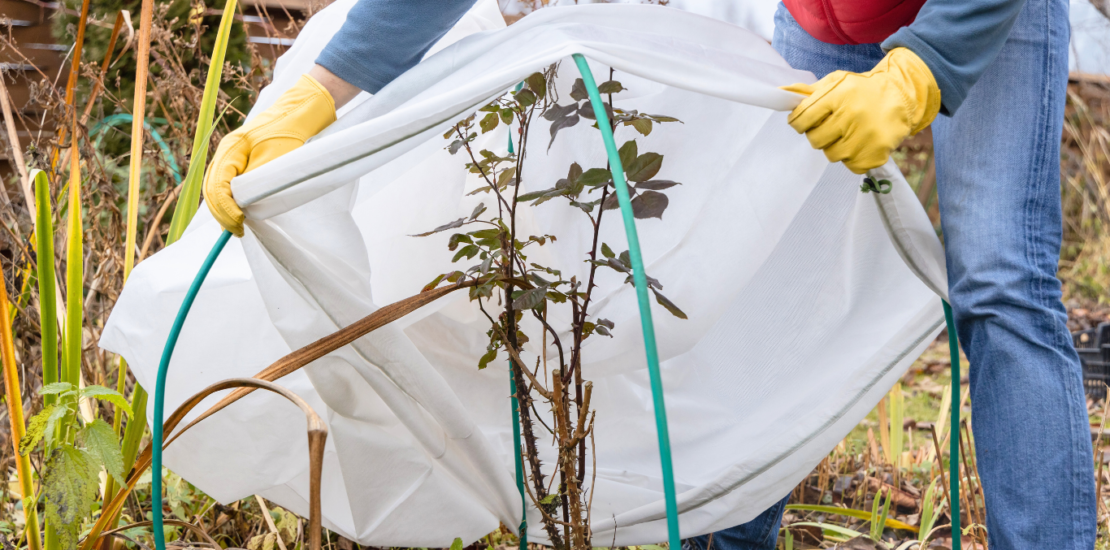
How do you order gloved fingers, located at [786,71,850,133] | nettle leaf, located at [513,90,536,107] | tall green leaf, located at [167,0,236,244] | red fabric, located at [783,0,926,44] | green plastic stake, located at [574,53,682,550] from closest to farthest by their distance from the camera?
green plastic stake, located at [574,53,682,550] < gloved fingers, located at [786,71,850,133] < nettle leaf, located at [513,90,536,107] < red fabric, located at [783,0,926,44] < tall green leaf, located at [167,0,236,244]

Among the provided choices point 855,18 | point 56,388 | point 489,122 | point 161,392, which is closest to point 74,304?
point 56,388

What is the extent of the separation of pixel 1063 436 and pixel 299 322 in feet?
2.95

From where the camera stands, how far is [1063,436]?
2.89ft

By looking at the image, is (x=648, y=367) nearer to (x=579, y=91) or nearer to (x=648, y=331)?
(x=648, y=331)

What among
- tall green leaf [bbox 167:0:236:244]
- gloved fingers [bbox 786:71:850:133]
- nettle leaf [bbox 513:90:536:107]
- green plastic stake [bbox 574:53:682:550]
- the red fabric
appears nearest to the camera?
green plastic stake [bbox 574:53:682:550]

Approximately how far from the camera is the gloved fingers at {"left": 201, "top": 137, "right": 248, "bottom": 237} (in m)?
0.80

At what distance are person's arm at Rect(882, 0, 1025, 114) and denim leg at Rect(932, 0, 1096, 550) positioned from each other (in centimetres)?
10

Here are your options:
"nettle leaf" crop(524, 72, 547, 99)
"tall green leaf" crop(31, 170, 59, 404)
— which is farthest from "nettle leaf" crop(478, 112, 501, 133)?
"tall green leaf" crop(31, 170, 59, 404)

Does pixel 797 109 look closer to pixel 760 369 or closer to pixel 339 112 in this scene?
pixel 760 369

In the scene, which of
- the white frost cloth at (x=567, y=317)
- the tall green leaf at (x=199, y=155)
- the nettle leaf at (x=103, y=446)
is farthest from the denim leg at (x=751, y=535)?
the tall green leaf at (x=199, y=155)

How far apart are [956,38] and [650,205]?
1.27ft

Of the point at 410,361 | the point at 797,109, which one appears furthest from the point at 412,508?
the point at 797,109

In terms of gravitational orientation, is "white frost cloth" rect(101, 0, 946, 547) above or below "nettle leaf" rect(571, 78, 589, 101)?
below

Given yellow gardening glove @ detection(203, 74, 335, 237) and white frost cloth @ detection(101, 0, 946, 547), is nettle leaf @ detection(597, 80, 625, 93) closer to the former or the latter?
white frost cloth @ detection(101, 0, 946, 547)
